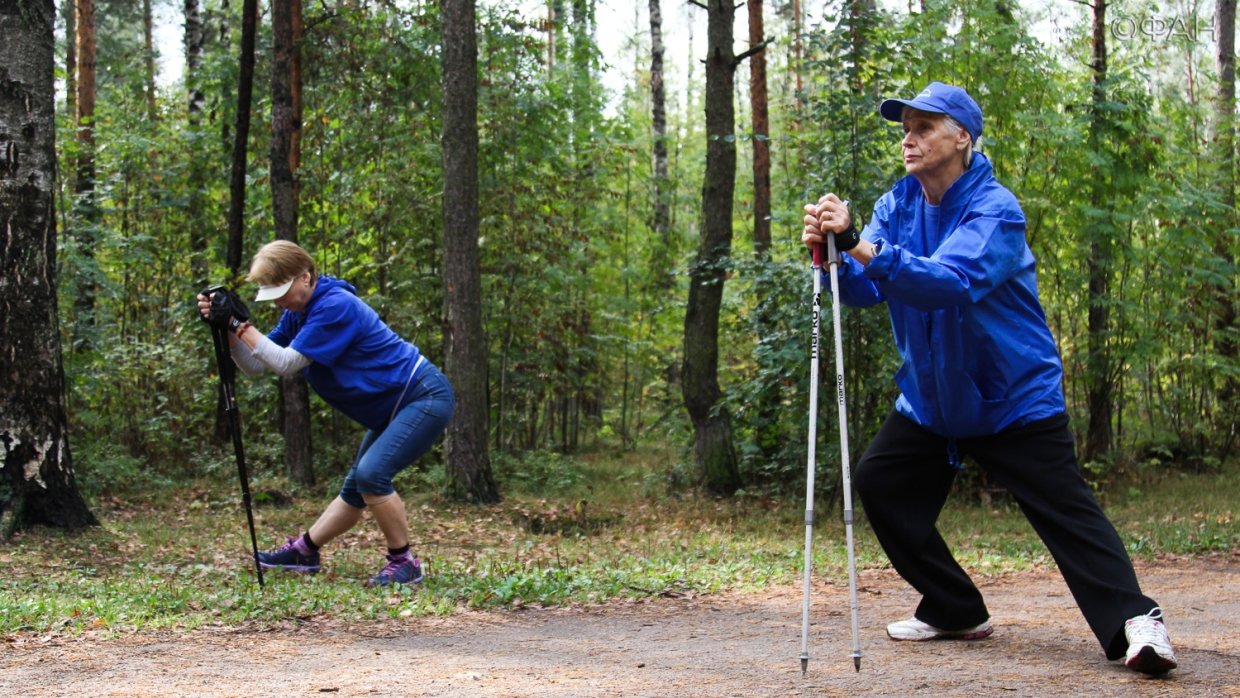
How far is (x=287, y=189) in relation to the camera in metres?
13.9

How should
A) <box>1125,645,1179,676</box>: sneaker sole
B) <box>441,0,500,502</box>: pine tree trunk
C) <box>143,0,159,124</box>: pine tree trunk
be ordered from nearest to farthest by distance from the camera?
<box>1125,645,1179,676</box>: sneaker sole < <box>441,0,500,502</box>: pine tree trunk < <box>143,0,159,124</box>: pine tree trunk

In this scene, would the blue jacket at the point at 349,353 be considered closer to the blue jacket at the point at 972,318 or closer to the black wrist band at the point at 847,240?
the blue jacket at the point at 972,318

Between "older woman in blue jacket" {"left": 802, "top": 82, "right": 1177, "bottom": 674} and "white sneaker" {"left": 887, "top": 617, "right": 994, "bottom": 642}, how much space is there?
16cm

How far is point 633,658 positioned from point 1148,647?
206 centimetres

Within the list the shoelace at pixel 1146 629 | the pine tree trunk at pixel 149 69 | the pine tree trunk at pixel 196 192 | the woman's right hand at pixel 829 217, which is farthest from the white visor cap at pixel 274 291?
the pine tree trunk at pixel 149 69

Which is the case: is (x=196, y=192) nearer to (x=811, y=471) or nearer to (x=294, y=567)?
(x=294, y=567)

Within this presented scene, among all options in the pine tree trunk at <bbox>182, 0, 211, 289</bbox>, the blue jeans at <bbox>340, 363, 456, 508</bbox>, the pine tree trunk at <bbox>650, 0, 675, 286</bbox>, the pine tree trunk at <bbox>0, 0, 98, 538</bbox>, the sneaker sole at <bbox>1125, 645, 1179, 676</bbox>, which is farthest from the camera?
the pine tree trunk at <bbox>650, 0, 675, 286</bbox>

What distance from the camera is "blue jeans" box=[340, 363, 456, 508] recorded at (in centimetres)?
666

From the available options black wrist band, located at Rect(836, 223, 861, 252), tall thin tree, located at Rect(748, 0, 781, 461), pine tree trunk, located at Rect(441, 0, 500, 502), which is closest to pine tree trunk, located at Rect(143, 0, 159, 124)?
pine tree trunk, located at Rect(441, 0, 500, 502)

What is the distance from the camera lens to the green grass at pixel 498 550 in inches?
240

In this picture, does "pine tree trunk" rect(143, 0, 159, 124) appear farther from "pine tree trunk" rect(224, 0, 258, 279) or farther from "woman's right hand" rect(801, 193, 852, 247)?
"woman's right hand" rect(801, 193, 852, 247)

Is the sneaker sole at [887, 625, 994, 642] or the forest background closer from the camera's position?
the sneaker sole at [887, 625, 994, 642]

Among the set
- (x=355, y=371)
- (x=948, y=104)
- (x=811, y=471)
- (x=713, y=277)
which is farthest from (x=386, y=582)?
(x=713, y=277)

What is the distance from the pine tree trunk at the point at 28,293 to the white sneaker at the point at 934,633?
247 inches
